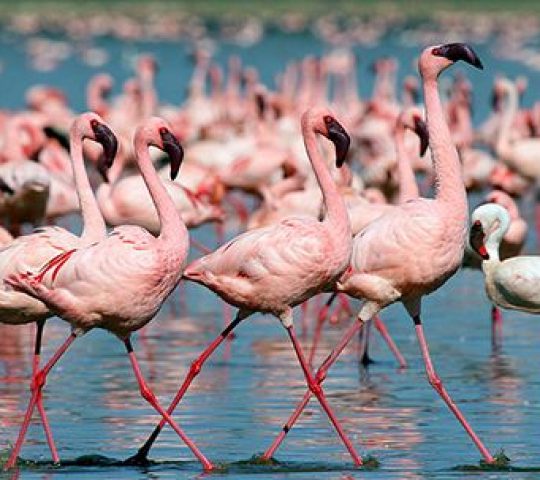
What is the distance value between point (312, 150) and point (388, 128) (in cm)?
1659

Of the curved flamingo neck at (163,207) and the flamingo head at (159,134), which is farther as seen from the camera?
the flamingo head at (159,134)

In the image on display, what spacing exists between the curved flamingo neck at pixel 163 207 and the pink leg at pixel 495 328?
162 inches

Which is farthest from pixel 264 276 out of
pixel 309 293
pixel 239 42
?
pixel 239 42

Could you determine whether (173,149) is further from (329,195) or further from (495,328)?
(495,328)

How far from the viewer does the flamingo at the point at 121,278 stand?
912 cm

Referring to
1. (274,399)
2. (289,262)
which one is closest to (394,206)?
(274,399)

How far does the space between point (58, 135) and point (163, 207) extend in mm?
12211

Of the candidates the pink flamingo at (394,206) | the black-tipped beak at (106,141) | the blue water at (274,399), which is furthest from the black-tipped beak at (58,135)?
the black-tipped beak at (106,141)

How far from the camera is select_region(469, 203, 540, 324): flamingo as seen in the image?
9.91 metres

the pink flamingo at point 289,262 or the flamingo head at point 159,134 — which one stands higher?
the flamingo head at point 159,134

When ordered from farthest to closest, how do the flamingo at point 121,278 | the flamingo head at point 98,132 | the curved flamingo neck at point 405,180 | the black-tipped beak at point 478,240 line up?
the curved flamingo neck at point 405,180, the black-tipped beak at point 478,240, the flamingo head at point 98,132, the flamingo at point 121,278

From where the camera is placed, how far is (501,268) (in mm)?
10094

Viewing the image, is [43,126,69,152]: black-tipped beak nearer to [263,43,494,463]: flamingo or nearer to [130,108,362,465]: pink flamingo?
[263,43,494,463]: flamingo

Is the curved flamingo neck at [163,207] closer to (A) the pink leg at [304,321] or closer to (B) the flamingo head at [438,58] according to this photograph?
(B) the flamingo head at [438,58]
